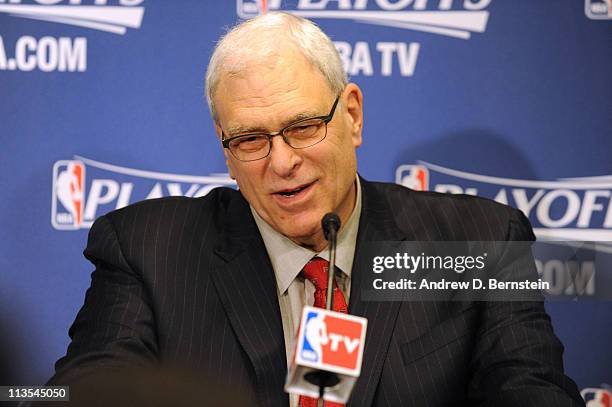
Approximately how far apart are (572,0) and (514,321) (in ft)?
3.67

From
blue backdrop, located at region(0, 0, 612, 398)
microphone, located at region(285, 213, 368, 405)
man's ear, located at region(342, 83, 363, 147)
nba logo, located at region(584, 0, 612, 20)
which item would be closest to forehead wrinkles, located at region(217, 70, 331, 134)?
man's ear, located at region(342, 83, 363, 147)

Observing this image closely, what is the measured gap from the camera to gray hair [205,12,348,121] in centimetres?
195

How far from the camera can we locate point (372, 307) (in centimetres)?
196

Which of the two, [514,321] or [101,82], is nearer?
[514,321]

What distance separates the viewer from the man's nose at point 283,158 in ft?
6.26

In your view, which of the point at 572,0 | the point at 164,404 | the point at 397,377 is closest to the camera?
the point at 164,404

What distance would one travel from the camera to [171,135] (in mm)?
2648

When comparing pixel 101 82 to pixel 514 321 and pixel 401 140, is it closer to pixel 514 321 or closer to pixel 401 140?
pixel 401 140

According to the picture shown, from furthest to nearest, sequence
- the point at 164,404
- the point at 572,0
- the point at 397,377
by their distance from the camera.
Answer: the point at 572,0 < the point at 397,377 < the point at 164,404

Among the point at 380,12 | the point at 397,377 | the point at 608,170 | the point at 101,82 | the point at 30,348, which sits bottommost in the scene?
the point at 30,348

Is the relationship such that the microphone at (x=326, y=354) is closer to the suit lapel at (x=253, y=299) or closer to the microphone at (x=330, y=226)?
the microphone at (x=330, y=226)

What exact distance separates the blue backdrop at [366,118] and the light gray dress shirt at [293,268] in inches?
23.8

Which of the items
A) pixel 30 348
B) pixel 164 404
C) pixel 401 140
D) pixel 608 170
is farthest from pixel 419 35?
pixel 164 404

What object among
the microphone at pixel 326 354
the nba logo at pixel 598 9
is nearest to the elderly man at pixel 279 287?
A: the microphone at pixel 326 354
